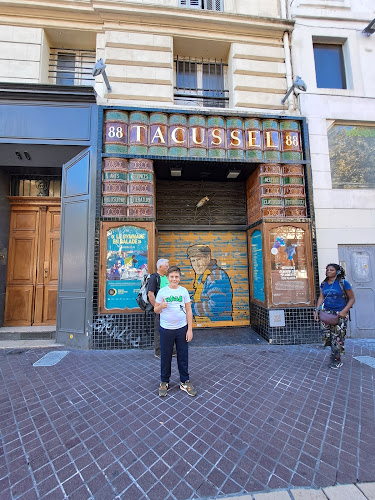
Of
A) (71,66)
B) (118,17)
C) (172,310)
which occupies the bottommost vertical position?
(172,310)

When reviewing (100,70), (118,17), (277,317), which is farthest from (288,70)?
(277,317)

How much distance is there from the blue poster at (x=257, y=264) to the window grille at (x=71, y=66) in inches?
257

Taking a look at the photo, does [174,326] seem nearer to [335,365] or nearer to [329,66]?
[335,365]

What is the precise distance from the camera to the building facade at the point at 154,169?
5.53 m

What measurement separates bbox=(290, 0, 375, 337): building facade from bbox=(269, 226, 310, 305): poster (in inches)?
25.5

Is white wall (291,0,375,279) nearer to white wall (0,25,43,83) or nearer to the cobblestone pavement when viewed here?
the cobblestone pavement

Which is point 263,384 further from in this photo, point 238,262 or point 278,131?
point 278,131

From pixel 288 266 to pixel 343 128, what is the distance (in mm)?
4562

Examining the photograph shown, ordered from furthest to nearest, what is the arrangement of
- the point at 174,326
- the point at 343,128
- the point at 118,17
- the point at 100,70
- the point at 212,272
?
the point at 212,272 → the point at 343,128 → the point at 118,17 → the point at 100,70 → the point at 174,326

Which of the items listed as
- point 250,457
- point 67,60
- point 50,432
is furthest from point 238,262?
point 67,60

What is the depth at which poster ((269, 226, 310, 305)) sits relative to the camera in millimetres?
5750

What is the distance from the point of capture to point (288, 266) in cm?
584

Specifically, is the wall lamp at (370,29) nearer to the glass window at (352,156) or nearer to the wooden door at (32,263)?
the glass window at (352,156)

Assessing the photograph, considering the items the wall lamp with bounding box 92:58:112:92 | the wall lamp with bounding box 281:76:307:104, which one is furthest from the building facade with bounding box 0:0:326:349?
the wall lamp with bounding box 281:76:307:104
